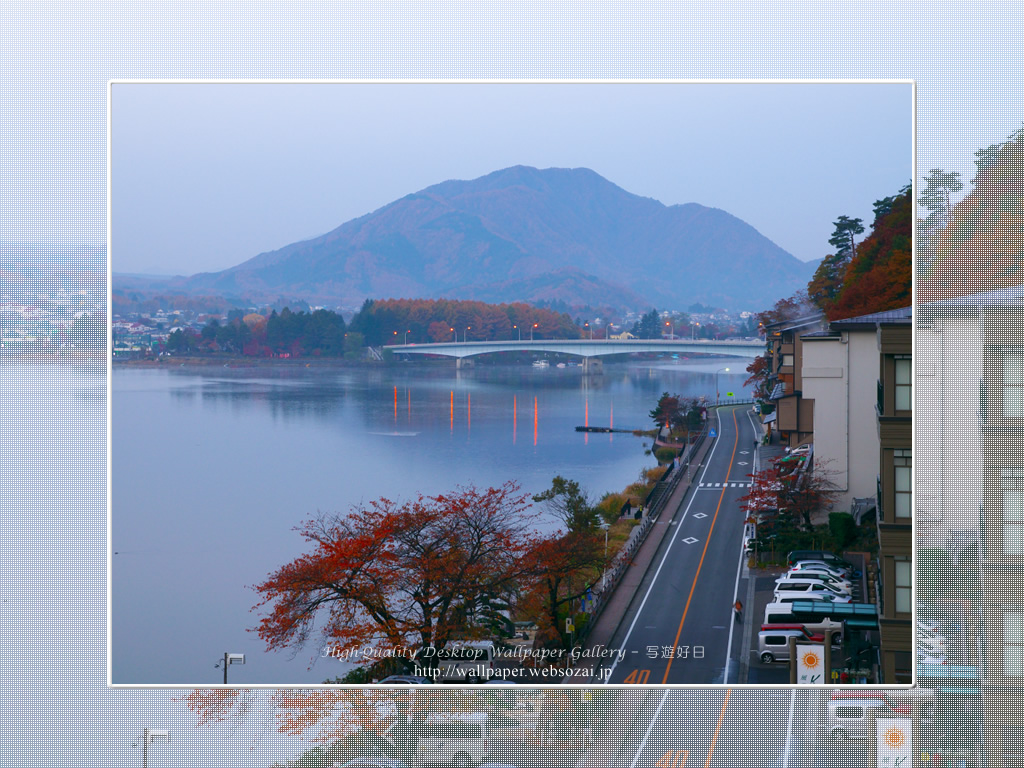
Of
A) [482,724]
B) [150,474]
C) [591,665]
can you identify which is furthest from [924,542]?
[150,474]

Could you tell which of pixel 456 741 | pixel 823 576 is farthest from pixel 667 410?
pixel 456 741

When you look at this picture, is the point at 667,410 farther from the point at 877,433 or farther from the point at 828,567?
the point at 828,567

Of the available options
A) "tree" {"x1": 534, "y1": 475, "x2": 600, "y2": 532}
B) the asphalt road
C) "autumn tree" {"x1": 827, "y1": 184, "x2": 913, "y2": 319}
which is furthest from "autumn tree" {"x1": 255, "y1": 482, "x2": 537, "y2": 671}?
"autumn tree" {"x1": 827, "y1": 184, "x2": 913, "y2": 319}

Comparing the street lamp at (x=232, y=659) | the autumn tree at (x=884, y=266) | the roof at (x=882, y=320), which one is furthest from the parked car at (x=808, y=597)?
the street lamp at (x=232, y=659)

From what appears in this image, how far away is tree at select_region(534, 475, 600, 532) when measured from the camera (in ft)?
20.3

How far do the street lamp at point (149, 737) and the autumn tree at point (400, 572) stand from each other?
1003mm

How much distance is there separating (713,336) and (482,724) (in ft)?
12.5

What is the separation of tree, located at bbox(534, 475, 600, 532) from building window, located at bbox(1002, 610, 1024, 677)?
258 cm

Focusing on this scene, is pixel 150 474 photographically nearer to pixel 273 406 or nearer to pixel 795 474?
pixel 273 406

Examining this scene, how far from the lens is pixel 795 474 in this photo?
243 inches

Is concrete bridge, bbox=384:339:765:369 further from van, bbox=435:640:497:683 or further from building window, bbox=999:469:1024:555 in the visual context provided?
building window, bbox=999:469:1024:555

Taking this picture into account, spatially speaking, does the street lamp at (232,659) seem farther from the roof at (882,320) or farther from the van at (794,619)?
the roof at (882,320)

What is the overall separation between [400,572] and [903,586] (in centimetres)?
302

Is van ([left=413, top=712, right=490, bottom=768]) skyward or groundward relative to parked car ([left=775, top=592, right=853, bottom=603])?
groundward
